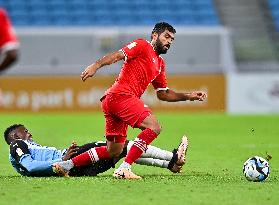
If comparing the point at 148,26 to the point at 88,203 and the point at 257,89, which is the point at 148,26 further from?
the point at 88,203

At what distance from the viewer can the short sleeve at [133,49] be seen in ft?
30.1

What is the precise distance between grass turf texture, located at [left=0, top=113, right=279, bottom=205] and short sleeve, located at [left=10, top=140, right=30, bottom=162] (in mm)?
226

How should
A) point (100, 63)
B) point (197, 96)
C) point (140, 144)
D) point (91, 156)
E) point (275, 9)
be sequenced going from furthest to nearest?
point (275, 9) < point (197, 96) < point (91, 156) < point (140, 144) < point (100, 63)

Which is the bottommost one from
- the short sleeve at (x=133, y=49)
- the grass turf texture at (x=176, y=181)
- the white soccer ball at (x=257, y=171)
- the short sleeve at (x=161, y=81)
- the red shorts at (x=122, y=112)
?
the grass turf texture at (x=176, y=181)

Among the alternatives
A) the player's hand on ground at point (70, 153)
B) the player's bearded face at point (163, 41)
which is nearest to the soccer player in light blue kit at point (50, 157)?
the player's hand on ground at point (70, 153)

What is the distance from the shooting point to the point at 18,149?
9.30 metres

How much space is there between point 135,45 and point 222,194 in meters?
2.10

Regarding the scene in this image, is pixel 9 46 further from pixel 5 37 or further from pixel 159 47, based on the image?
pixel 159 47

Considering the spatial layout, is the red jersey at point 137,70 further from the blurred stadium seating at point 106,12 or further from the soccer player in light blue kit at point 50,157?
the blurred stadium seating at point 106,12

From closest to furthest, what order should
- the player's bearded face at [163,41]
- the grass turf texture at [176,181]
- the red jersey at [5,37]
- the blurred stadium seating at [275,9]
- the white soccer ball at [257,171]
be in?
the grass turf texture at [176,181]
the red jersey at [5,37]
the white soccer ball at [257,171]
the player's bearded face at [163,41]
the blurred stadium seating at [275,9]

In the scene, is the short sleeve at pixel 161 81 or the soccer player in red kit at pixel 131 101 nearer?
the soccer player in red kit at pixel 131 101

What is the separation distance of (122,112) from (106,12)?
18.5 metres

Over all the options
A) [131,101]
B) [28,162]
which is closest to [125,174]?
[131,101]

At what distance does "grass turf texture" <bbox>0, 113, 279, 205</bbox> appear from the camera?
24.9 feet
